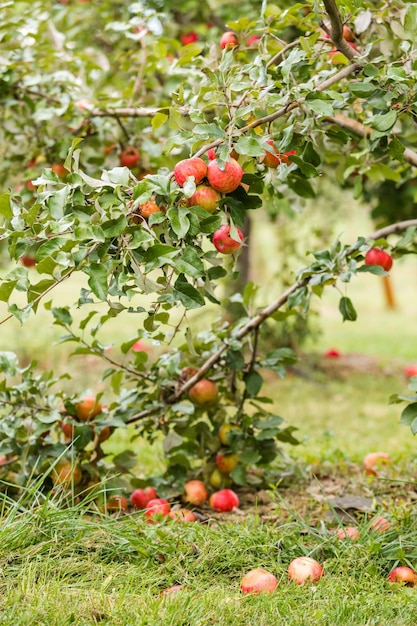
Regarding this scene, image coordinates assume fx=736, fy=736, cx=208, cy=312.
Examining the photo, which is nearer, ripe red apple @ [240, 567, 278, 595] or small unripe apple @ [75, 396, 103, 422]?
ripe red apple @ [240, 567, 278, 595]

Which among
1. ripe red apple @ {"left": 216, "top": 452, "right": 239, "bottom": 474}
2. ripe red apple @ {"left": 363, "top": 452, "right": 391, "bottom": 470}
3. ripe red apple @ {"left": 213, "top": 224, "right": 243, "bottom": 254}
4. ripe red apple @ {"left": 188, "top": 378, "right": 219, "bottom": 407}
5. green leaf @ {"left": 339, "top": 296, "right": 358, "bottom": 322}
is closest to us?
ripe red apple @ {"left": 213, "top": 224, "right": 243, "bottom": 254}

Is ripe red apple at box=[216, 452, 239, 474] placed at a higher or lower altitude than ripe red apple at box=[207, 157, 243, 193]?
lower

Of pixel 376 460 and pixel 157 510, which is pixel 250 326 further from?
pixel 376 460

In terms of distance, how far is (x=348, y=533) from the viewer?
7.36 feet

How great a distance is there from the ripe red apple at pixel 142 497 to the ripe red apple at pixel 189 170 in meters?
1.39

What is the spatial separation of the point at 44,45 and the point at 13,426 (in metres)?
1.77

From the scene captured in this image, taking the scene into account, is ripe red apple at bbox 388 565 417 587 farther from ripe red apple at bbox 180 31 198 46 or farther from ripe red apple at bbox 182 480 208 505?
ripe red apple at bbox 180 31 198 46

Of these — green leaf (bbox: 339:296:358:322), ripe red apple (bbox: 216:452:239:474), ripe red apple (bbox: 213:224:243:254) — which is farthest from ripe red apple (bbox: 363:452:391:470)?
ripe red apple (bbox: 213:224:243:254)

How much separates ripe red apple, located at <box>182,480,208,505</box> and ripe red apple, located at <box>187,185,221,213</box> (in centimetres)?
132

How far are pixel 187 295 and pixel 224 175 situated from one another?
0.31m

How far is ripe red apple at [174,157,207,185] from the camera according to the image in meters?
1.80

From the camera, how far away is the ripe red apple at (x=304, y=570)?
6.54ft

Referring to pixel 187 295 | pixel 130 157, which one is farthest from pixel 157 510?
pixel 130 157

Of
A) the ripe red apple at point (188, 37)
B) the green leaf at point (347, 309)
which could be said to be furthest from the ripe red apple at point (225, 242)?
the ripe red apple at point (188, 37)
